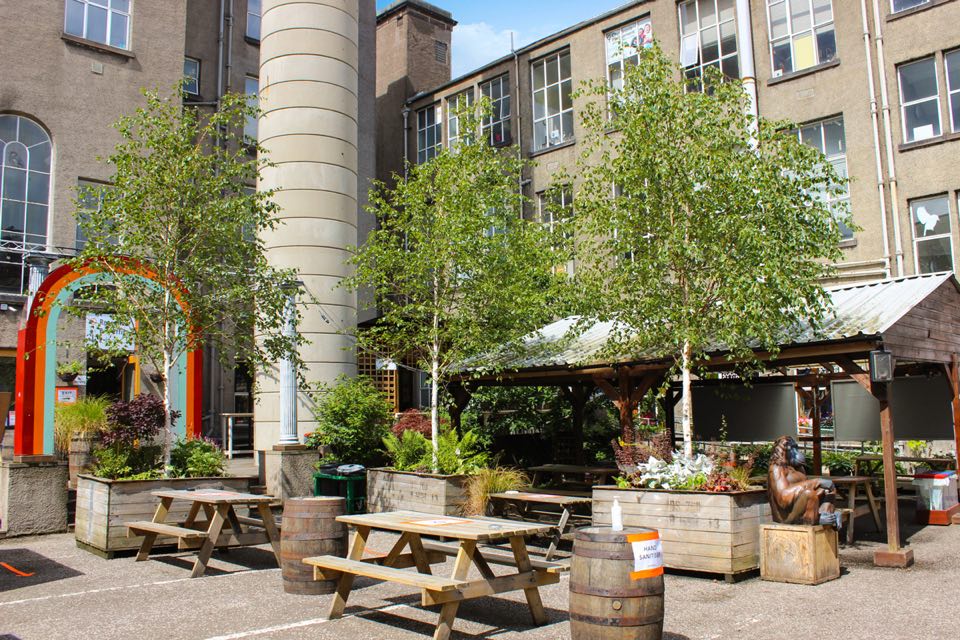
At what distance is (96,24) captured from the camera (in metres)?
23.2

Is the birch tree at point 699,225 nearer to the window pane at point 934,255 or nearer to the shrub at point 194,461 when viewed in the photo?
the shrub at point 194,461

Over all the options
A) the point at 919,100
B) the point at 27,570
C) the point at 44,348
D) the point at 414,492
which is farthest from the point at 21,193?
the point at 919,100

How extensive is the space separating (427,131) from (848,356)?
2425cm

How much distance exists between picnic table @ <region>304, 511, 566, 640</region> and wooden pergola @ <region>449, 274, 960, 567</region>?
506 cm

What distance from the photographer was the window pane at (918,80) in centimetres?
2050

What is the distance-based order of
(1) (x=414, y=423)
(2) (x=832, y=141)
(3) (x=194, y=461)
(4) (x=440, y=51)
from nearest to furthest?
(3) (x=194, y=461)
(1) (x=414, y=423)
(2) (x=832, y=141)
(4) (x=440, y=51)

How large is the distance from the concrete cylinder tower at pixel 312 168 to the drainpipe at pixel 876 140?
518 inches

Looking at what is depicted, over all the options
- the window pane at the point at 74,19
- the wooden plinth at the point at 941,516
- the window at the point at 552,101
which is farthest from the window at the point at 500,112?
the wooden plinth at the point at 941,516

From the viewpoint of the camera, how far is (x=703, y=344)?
11469 millimetres

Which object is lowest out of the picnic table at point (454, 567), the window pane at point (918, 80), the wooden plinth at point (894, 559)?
the wooden plinth at point (894, 559)

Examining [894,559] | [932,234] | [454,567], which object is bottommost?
[894,559]

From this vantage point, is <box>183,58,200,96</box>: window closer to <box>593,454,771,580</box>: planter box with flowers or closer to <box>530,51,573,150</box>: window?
<box>530,51,573,150</box>: window

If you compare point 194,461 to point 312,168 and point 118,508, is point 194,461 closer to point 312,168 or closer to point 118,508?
point 118,508

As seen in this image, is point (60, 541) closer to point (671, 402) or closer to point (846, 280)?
point (671, 402)
